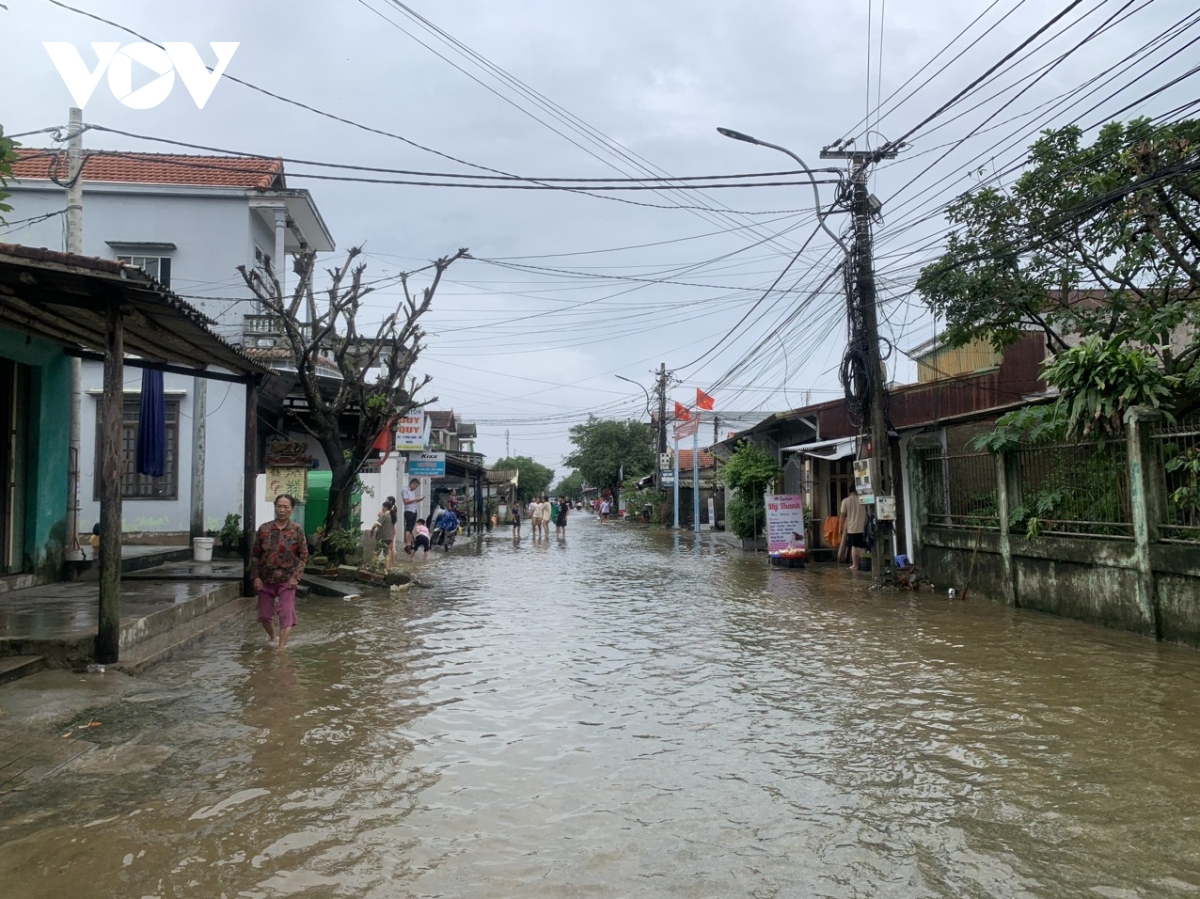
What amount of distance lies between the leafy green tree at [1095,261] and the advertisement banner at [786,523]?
645 centimetres

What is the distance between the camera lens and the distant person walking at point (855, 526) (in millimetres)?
18906

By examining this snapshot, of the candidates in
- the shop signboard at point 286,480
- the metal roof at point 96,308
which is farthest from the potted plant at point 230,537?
the metal roof at point 96,308

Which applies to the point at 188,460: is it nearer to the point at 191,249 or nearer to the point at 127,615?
the point at 191,249

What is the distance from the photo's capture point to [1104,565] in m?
10.6

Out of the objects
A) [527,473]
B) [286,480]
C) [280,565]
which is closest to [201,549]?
[286,480]

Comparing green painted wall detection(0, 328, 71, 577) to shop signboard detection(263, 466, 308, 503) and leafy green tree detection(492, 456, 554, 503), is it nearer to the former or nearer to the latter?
shop signboard detection(263, 466, 308, 503)

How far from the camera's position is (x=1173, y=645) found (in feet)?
30.6

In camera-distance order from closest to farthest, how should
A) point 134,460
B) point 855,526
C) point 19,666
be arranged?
point 19,666
point 134,460
point 855,526

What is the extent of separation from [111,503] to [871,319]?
12.2m

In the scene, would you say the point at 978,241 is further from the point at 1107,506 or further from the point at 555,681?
the point at 555,681

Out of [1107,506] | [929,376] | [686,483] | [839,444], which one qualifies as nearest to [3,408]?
[1107,506]

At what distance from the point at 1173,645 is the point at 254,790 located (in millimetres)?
8966

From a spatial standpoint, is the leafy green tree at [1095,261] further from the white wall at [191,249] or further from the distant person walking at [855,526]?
the white wall at [191,249]

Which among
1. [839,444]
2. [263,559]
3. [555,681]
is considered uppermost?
[839,444]
